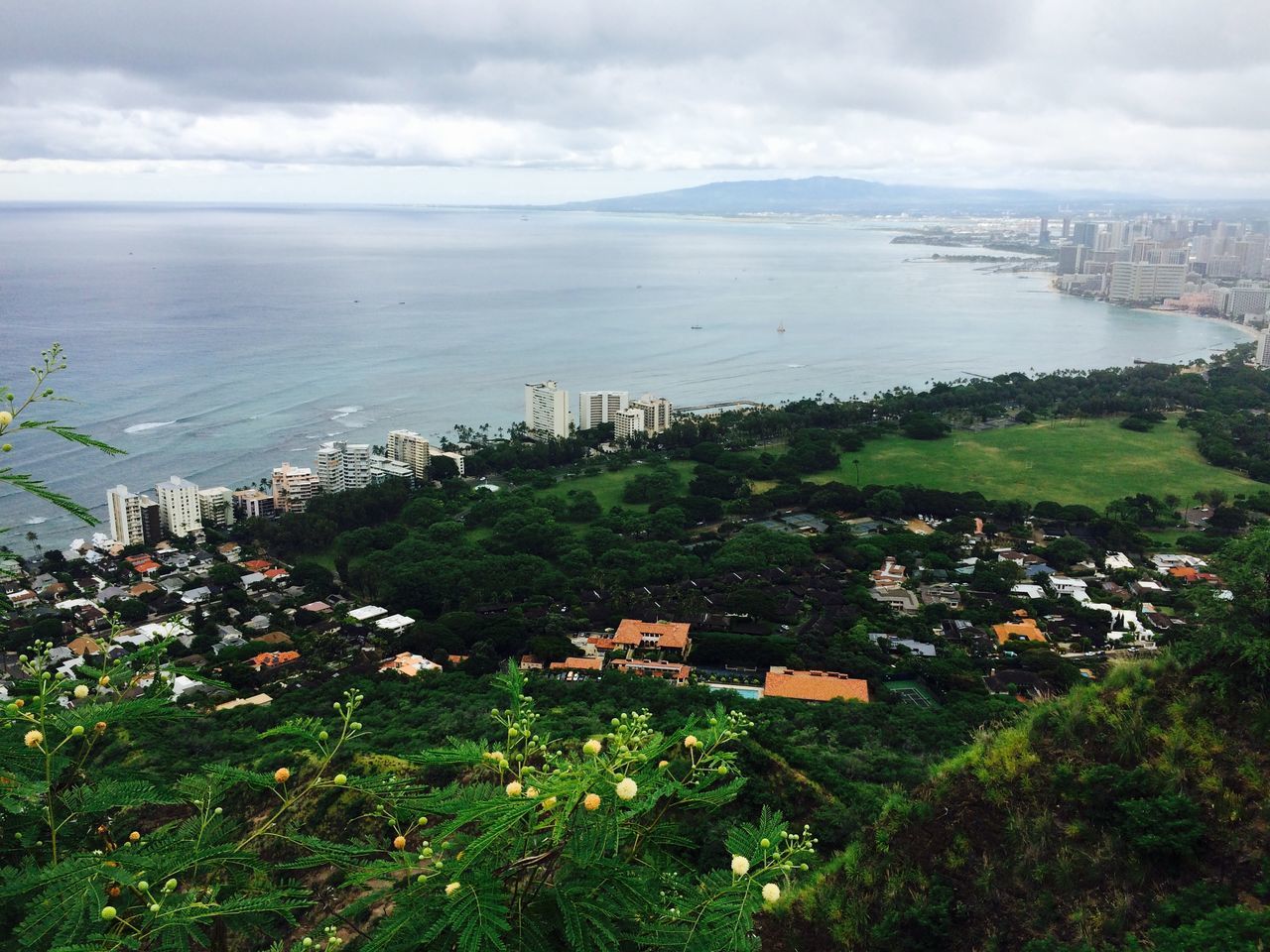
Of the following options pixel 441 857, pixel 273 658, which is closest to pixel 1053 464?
pixel 273 658

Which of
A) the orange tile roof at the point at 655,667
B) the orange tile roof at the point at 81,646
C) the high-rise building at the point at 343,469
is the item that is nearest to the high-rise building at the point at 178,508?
the high-rise building at the point at 343,469

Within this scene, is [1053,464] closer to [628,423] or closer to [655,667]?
[628,423]

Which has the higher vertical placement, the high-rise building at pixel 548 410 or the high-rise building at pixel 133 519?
the high-rise building at pixel 548 410

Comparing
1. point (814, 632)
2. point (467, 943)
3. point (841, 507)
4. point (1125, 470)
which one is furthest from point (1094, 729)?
point (1125, 470)

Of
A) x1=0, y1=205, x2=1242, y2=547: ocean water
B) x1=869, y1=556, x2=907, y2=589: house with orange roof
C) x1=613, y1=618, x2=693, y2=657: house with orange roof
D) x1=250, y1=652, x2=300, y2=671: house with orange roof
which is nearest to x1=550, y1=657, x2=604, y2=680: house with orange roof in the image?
x1=613, y1=618, x2=693, y2=657: house with orange roof

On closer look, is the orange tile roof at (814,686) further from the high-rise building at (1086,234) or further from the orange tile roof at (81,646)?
the high-rise building at (1086,234)
